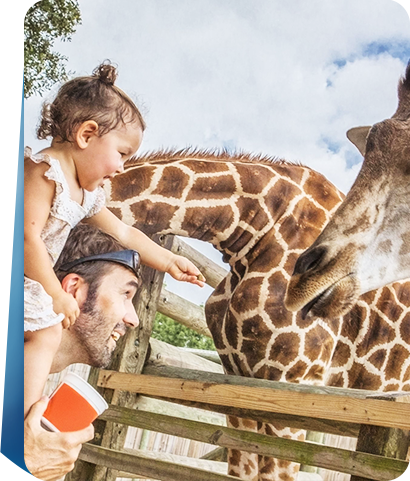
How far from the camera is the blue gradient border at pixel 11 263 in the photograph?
79 centimetres

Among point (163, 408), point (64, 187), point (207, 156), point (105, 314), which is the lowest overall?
point (163, 408)

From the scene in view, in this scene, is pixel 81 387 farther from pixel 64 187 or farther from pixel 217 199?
pixel 217 199

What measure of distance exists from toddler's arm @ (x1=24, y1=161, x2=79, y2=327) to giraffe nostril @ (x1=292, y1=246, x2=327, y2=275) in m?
0.42

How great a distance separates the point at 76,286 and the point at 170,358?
2.17 ft

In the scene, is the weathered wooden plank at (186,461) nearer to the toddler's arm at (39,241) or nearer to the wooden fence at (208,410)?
the wooden fence at (208,410)

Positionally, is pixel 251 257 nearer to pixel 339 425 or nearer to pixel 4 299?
pixel 339 425

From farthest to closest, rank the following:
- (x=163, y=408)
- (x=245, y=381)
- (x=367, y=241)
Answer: (x=163, y=408) < (x=245, y=381) < (x=367, y=241)

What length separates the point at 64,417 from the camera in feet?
2.46

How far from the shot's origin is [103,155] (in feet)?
2.84

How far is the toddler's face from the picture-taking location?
2.81ft

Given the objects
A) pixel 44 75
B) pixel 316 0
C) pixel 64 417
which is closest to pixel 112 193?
pixel 44 75

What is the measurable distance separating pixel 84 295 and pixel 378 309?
69 cm

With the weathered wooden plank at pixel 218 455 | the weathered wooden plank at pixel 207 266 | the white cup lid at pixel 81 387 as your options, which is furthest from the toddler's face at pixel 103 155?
the weathered wooden plank at pixel 218 455

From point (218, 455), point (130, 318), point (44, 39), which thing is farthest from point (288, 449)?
point (218, 455)
